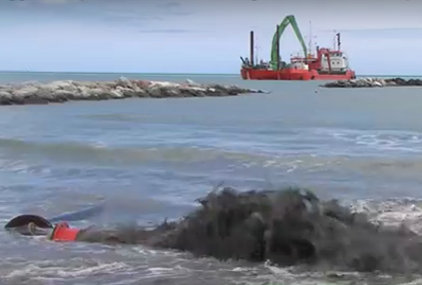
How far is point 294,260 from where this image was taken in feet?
14.9

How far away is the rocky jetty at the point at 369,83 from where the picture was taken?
64250 mm

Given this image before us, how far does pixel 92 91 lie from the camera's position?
38438 mm

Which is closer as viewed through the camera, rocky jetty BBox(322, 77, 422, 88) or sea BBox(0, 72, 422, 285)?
sea BBox(0, 72, 422, 285)

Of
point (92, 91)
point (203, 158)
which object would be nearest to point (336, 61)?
point (92, 91)

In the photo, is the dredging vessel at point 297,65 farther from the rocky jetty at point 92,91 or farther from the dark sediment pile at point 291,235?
the dark sediment pile at point 291,235

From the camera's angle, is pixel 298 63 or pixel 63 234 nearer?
pixel 63 234

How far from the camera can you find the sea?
14.6 feet

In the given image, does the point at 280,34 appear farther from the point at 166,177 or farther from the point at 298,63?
the point at 166,177

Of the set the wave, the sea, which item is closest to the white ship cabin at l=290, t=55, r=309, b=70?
the sea

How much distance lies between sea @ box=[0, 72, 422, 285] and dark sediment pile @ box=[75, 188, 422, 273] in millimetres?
144

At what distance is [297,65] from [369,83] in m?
12.3

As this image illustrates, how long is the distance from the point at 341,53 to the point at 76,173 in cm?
5257

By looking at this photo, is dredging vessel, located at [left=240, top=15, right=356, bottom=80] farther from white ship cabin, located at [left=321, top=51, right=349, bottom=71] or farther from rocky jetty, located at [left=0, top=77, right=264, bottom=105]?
rocky jetty, located at [left=0, top=77, right=264, bottom=105]

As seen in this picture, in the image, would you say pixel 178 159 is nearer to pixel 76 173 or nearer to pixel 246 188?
pixel 76 173
